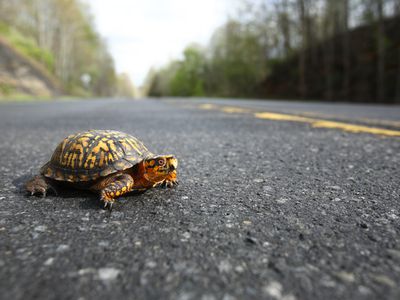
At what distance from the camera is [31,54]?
31.7 metres

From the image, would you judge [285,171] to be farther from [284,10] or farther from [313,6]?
[284,10]

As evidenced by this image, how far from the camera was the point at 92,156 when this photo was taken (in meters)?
1.82

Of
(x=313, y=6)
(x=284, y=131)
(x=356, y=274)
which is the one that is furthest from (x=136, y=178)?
(x=313, y=6)

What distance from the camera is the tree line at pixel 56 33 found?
106 ft

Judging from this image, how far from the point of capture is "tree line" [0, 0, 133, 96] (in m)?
32.4

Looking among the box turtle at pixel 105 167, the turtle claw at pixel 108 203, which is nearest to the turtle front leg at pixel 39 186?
the box turtle at pixel 105 167

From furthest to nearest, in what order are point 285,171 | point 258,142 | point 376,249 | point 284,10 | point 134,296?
point 284,10, point 258,142, point 285,171, point 376,249, point 134,296

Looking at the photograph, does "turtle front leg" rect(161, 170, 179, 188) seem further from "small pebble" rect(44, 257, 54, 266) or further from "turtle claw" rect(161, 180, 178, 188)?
"small pebble" rect(44, 257, 54, 266)

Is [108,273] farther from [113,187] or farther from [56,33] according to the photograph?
[56,33]

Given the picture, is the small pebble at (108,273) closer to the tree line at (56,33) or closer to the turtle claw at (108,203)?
the turtle claw at (108,203)

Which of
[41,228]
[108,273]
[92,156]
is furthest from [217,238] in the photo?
[92,156]

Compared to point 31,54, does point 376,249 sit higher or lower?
lower

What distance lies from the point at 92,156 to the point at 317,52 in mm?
30844

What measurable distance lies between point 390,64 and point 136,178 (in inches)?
905
